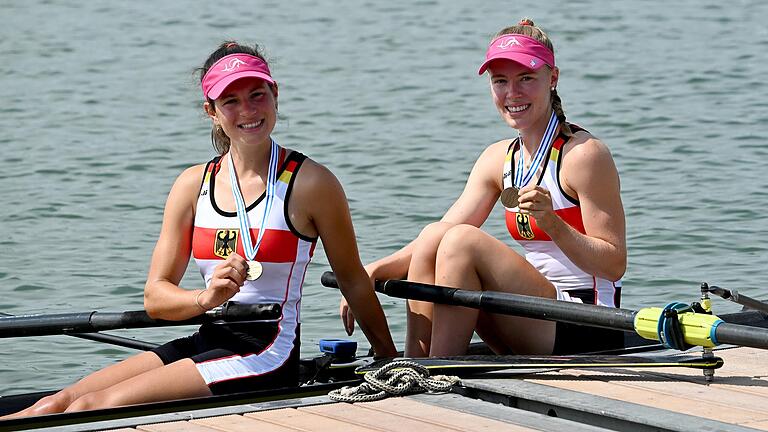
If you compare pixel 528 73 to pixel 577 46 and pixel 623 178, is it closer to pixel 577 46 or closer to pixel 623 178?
pixel 623 178

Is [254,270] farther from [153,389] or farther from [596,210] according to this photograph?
[596,210]

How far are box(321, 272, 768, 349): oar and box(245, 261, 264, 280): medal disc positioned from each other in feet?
2.16

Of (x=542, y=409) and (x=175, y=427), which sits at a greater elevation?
(x=542, y=409)

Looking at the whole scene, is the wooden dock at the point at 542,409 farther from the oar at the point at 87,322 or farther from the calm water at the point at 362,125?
the calm water at the point at 362,125

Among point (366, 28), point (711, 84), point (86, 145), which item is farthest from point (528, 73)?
point (366, 28)

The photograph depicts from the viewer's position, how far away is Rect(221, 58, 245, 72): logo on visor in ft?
16.5

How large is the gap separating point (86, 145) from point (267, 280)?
28.8 ft

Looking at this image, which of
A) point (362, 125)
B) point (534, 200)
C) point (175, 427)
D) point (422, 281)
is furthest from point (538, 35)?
point (362, 125)

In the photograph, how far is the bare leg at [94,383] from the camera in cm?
492

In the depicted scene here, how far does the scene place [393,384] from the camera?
4902 mm

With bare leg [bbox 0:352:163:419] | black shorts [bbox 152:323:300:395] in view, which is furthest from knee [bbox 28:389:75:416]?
black shorts [bbox 152:323:300:395]

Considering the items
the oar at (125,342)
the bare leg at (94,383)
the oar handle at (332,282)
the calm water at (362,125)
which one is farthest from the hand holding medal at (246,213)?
the calm water at (362,125)

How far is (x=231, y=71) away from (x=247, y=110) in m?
0.15

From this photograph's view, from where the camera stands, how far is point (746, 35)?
17.6 m
